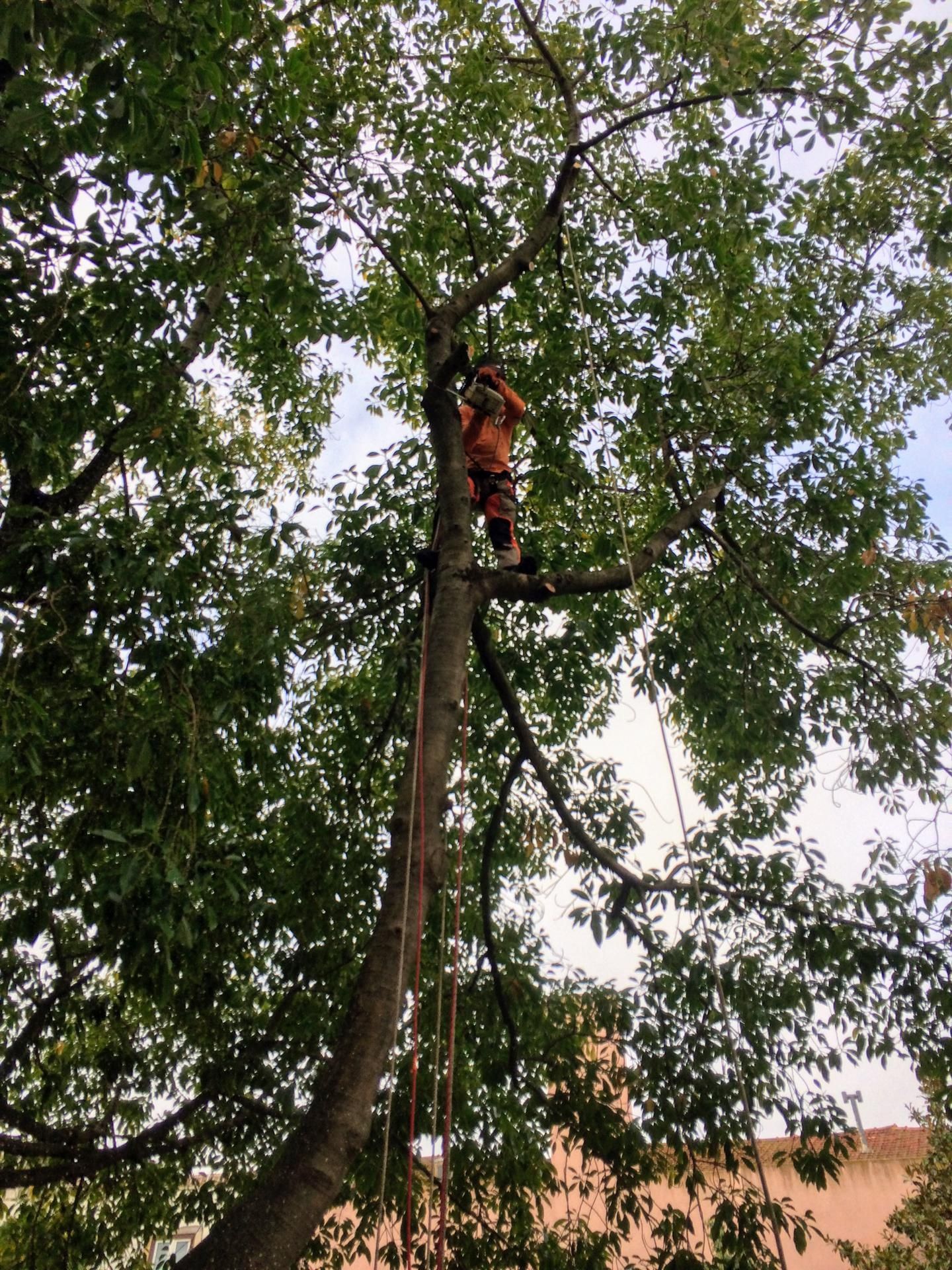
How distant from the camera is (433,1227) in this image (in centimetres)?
467

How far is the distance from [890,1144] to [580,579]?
1152 cm

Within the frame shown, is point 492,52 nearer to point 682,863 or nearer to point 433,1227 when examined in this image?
point 682,863

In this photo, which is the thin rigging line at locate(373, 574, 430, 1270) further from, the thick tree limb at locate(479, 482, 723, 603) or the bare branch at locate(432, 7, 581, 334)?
the bare branch at locate(432, 7, 581, 334)

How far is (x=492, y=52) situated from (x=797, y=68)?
2.05m

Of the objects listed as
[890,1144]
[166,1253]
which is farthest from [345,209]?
[890,1144]

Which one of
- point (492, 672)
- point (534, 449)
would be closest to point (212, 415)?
point (534, 449)

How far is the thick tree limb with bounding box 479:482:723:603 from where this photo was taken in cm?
349

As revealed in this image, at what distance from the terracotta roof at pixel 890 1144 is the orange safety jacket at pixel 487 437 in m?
8.34

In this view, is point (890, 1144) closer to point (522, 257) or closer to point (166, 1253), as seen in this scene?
point (166, 1253)

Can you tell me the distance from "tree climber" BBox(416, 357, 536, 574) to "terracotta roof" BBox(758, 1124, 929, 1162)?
26.8ft

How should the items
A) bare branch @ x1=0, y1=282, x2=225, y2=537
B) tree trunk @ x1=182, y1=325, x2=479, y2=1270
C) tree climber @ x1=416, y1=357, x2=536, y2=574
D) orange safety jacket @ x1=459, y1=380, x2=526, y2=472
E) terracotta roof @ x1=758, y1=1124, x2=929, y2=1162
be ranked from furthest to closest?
terracotta roof @ x1=758, y1=1124, x2=929, y2=1162
orange safety jacket @ x1=459, y1=380, x2=526, y2=472
tree climber @ x1=416, y1=357, x2=536, y2=574
bare branch @ x1=0, y1=282, x2=225, y2=537
tree trunk @ x1=182, y1=325, x2=479, y2=1270

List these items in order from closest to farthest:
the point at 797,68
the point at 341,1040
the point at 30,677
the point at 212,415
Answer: the point at 341,1040 → the point at 30,677 → the point at 797,68 → the point at 212,415

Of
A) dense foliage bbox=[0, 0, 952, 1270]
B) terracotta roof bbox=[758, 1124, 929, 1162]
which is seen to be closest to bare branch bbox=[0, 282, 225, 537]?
dense foliage bbox=[0, 0, 952, 1270]

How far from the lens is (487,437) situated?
4.50m
